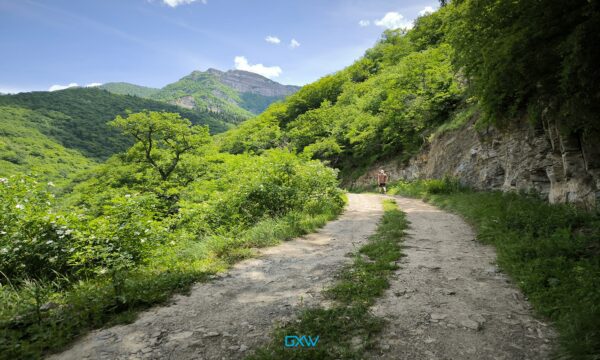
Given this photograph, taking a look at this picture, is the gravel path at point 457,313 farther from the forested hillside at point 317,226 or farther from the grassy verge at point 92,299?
the grassy verge at point 92,299

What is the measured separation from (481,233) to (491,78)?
3.96m

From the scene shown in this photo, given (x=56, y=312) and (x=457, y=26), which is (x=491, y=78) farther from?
(x=56, y=312)

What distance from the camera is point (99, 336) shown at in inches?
159

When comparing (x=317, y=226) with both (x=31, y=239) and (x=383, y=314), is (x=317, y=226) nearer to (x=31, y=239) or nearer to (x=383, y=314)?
(x=383, y=314)

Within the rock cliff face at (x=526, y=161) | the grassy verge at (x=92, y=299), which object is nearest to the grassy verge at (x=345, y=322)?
the grassy verge at (x=92, y=299)

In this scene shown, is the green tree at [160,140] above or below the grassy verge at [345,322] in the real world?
above

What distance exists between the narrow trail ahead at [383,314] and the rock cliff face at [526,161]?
3101mm

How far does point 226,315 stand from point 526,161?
1126cm

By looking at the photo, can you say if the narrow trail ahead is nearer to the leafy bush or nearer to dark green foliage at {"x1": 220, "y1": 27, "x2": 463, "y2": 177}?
the leafy bush

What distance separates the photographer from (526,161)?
10719mm

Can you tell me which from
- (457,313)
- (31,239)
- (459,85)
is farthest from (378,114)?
(31,239)

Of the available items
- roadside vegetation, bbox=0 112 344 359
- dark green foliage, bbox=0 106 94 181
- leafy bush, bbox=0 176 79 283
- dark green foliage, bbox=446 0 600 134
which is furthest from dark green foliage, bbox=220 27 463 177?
dark green foliage, bbox=0 106 94 181

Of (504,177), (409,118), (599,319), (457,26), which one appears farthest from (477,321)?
(409,118)

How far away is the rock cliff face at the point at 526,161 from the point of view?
7.42m
